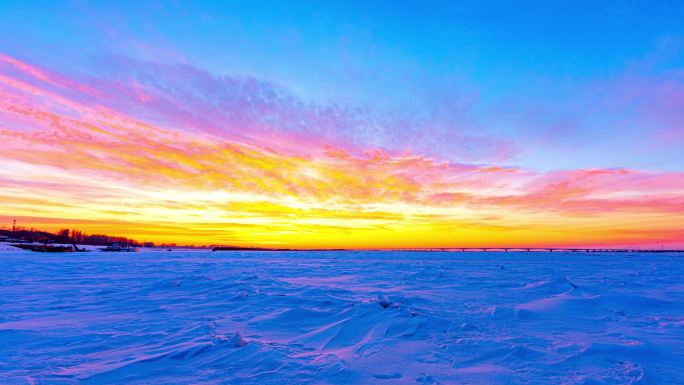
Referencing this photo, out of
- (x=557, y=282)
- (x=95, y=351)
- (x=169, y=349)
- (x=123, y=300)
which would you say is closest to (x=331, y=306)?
(x=169, y=349)

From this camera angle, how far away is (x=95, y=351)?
203 inches

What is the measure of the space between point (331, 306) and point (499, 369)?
4771 mm

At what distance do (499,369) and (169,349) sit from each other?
14.8 ft

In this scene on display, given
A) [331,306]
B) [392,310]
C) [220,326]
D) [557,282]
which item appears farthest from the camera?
[557,282]

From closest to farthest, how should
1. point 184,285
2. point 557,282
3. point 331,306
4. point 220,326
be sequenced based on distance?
point 220,326, point 331,306, point 184,285, point 557,282

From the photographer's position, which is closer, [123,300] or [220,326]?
[220,326]

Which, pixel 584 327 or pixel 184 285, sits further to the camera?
pixel 184 285

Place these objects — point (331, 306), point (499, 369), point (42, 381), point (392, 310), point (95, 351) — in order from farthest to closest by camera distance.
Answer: point (331, 306) → point (392, 310) → point (95, 351) → point (499, 369) → point (42, 381)

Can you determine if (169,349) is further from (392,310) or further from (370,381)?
(392,310)

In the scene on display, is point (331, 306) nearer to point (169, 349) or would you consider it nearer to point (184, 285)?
point (169, 349)

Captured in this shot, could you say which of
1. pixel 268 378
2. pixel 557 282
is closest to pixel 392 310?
pixel 268 378

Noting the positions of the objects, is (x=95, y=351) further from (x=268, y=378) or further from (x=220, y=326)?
(x=268, y=378)

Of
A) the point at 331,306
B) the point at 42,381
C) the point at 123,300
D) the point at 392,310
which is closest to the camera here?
the point at 42,381

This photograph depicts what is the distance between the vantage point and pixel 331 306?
8805mm
